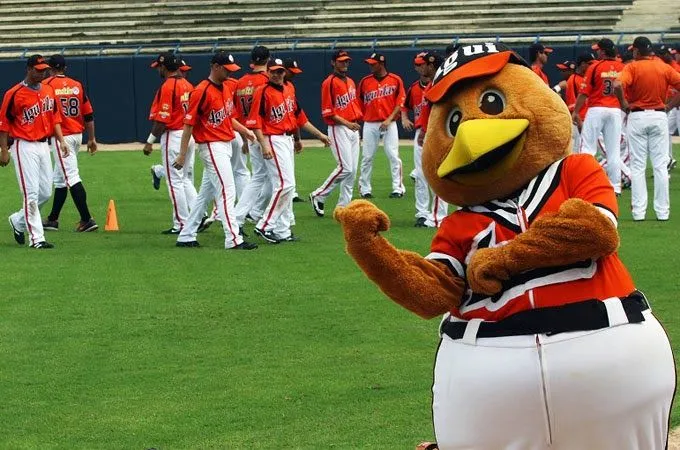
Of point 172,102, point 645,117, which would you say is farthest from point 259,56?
point 645,117

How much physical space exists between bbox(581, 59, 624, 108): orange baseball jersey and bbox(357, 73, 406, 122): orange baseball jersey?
2.77m

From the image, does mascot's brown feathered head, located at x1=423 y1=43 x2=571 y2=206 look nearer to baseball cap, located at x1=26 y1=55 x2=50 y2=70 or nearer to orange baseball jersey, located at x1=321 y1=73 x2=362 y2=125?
baseball cap, located at x1=26 y1=55 x2=50 y2=70

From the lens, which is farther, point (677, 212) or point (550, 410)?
point (677, 212)

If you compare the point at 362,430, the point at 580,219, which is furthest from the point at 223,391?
the point at 580,219

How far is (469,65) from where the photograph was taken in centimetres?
441

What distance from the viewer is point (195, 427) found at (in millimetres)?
6934

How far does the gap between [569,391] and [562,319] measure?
240mm

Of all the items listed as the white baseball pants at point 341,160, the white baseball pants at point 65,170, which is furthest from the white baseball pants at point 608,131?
the white baseball pants at point 65,170

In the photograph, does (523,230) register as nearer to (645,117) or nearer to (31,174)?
(31,174)

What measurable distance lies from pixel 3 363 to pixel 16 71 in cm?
2617

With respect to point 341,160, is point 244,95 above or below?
above

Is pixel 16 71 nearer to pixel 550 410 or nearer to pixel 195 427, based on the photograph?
pixel 195 427

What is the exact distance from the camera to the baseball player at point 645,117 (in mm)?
15266

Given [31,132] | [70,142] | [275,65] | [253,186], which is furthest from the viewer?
[70,142]
